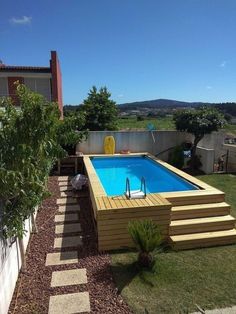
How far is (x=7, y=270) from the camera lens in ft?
12.2

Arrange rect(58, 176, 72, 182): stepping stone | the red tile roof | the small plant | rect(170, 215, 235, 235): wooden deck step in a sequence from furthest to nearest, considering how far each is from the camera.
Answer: the red tile roof < rect(58, 176, 72, 182): stepping stone < rect(170, 215, 235, 235): wooden deck step < the small plant

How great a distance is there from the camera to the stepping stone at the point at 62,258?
4.83 m

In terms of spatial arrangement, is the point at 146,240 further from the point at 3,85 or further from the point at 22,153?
the point at 3,85

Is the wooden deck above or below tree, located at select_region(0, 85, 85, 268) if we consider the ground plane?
below

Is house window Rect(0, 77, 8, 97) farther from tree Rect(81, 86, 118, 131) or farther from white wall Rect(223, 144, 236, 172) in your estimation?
white wall Rect(223, 144, 236, 172)

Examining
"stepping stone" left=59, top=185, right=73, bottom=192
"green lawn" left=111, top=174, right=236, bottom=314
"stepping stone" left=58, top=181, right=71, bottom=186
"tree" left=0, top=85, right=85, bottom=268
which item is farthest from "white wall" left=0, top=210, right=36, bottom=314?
"stepping stone" left=58, top=181, right=71, bottom=186

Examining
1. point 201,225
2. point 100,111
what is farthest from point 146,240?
point 100,111

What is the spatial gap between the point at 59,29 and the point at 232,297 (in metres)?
11.2

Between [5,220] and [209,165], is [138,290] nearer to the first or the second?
[5,220]

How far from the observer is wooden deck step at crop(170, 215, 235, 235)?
18.5 ft

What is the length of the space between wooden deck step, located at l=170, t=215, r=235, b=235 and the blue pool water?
1436 millimetres

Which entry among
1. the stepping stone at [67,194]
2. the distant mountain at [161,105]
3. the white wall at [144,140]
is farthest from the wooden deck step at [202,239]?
the distant mountain at [161,105]

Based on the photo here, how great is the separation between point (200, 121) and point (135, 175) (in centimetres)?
347

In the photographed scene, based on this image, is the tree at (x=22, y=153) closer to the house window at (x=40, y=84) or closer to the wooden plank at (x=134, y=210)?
the wooden plank at (x=134, y=210)
